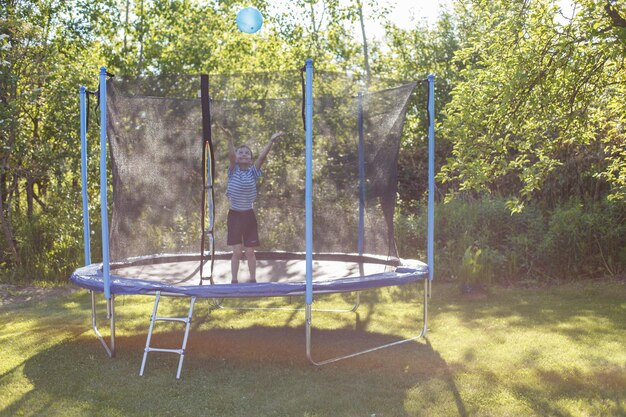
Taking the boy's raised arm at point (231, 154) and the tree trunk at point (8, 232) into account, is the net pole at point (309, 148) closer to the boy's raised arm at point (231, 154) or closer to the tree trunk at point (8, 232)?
the boy's raised arm at point (231, 154)

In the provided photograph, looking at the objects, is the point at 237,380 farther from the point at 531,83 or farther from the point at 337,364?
the point at 531,83

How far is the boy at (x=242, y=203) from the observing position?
5.07 m

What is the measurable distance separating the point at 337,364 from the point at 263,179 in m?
1.67

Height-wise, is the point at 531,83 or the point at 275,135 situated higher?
the point at 531,83

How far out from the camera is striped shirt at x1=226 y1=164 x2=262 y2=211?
Result: 5090mm

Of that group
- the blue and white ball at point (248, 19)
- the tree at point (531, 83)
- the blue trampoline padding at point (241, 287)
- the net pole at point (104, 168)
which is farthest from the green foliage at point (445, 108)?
the net pole at point (104, 168)

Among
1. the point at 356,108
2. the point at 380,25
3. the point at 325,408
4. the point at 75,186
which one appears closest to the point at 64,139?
the point at 75,186

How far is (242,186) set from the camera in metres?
5.09

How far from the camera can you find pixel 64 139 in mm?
7637

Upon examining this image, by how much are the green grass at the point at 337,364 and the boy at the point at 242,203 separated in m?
0.61

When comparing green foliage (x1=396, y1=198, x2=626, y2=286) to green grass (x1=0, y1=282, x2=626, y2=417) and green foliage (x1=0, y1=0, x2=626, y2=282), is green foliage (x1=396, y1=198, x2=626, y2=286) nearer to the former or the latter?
green foliage (x1=0, y1=0, x2=626, y2=282)

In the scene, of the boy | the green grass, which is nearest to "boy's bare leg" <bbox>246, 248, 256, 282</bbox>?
the boy

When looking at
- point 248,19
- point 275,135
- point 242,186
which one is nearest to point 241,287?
point 242,186

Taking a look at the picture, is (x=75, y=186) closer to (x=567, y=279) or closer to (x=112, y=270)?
(x=112, y=270)
